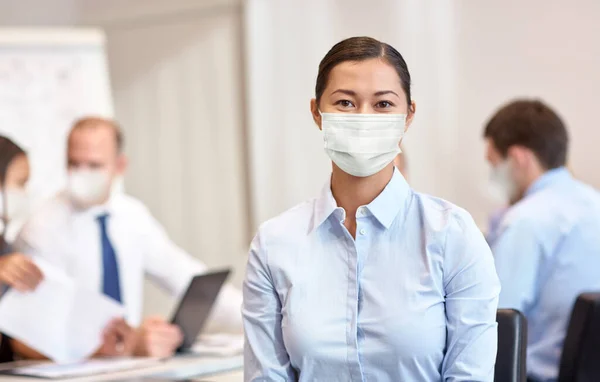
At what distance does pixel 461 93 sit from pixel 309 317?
119 inches

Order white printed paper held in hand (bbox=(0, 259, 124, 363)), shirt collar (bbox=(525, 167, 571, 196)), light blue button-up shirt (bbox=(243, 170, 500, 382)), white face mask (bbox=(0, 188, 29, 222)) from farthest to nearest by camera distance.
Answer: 1. white face mask (bbox=(0, 188, 29, 222))
2. shirt collar (bbox=(525, 167, 571, 196))
3. white printed paper held in hand (bbox=(0, 259, 124, 363))
4. light blue button-up shirt (bbox=(243, 170, 500, 382))

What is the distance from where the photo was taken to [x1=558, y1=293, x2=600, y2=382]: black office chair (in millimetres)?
2555

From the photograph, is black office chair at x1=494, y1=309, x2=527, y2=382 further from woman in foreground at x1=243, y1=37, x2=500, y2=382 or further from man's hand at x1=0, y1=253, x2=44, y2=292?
man's hand at x1=0, y1=253, x2=44, y2=292

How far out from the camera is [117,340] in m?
2.97

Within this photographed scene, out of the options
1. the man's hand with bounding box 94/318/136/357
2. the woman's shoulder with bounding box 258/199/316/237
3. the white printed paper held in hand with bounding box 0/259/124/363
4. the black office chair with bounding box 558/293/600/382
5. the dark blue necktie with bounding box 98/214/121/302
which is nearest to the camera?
the woman's shoulder with bounding box 258/199/316/237

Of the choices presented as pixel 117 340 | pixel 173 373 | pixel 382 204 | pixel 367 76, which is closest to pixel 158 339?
pixel 117 340

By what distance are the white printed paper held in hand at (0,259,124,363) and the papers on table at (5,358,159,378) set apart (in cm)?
7

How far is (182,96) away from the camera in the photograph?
6.00 metres

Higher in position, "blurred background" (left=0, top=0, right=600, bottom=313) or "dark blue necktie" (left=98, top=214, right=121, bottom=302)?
"blurred background" (left=0, top=0, right=600, bottom=313)

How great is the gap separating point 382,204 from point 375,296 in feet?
0.54

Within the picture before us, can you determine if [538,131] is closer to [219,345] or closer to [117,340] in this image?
[219,345]

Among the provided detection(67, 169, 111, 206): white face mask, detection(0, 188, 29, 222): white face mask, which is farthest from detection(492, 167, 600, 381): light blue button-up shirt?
detection(0, 188, 29, 222): white face mask

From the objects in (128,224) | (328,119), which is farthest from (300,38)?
(328,119)

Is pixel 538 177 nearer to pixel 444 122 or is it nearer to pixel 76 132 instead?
pixel 444 122
